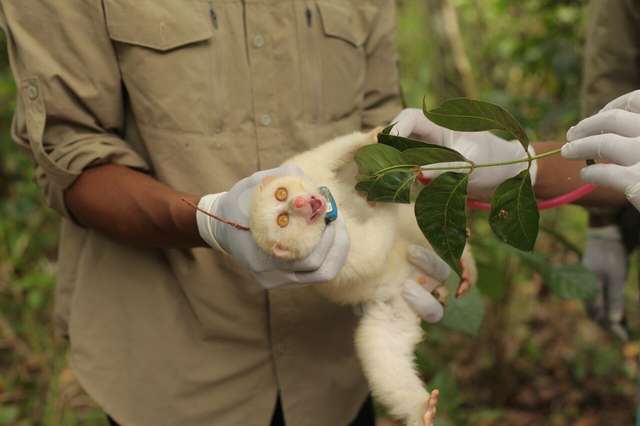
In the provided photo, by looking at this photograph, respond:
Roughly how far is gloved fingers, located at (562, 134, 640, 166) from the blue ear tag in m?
0.45

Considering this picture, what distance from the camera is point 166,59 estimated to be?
1519 mm

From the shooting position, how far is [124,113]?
1619 millimetres

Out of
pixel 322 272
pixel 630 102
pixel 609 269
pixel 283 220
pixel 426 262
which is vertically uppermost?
pixel 630 102

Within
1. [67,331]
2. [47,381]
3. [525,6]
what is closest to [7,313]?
[47,381]

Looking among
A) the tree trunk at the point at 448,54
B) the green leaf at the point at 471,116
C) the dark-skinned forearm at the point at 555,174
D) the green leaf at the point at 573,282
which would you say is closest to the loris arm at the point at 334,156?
the green leaf at the point at 471,116

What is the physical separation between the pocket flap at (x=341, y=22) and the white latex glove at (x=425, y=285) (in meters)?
0.57

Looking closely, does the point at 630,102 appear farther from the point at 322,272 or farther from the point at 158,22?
the point at 158,22

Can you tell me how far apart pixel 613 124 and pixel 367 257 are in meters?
0.52

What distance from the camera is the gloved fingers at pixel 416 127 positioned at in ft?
4.74

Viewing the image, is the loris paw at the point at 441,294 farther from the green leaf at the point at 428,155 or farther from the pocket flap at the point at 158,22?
the pocket flap at the point at 158,22

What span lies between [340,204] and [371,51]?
635 mm

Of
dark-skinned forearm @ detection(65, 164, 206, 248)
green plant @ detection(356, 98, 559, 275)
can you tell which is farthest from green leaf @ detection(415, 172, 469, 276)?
dark-skinned forearm @ detection(65, 164, 206, 248)

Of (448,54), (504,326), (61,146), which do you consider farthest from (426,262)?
(448,54)

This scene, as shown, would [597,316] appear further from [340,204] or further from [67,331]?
[67,331]
